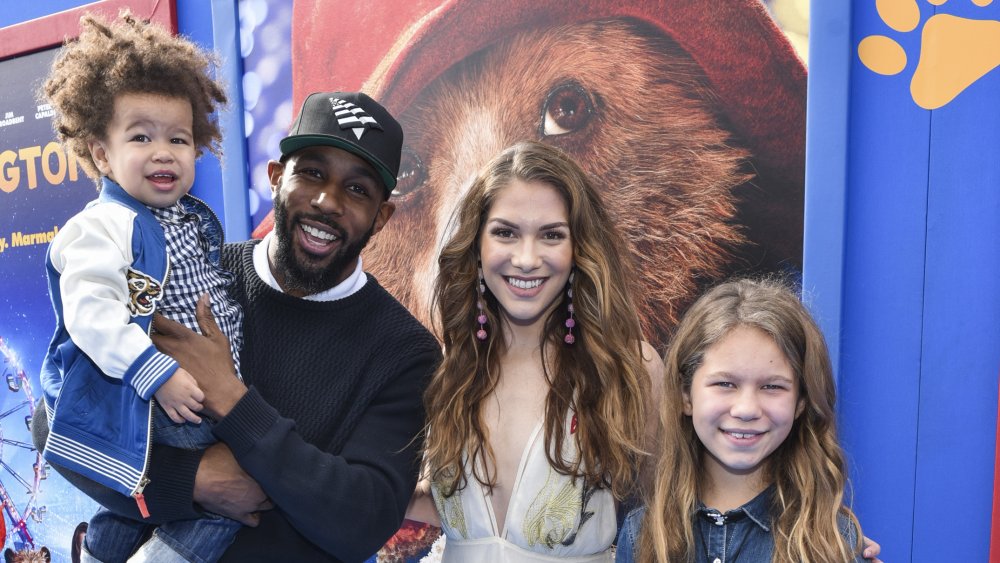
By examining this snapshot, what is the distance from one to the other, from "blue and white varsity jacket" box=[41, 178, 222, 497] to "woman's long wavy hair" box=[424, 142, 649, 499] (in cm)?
62

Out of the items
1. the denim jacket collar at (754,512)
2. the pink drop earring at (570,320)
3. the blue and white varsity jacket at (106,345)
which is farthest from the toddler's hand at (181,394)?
the denim jacket collar at (754,512)

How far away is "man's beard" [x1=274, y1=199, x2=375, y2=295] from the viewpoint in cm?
178

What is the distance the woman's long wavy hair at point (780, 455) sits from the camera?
156cm

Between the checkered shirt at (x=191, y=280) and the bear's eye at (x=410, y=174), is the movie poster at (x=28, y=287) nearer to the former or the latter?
the bear's eye at (x=410, y=174)

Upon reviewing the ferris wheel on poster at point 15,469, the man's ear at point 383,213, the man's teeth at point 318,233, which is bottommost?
the ferris wheel on poster at point 15,469

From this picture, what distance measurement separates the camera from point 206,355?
5.39 feet

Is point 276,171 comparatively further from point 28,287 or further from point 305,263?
point 28,287

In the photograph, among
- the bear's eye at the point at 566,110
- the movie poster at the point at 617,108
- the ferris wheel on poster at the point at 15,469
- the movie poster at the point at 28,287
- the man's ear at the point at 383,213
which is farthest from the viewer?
the ferris wheel on poster at the point at 15,469

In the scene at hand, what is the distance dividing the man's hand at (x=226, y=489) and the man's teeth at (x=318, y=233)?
1.66ft

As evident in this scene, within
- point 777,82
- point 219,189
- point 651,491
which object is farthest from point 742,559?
point 219,189

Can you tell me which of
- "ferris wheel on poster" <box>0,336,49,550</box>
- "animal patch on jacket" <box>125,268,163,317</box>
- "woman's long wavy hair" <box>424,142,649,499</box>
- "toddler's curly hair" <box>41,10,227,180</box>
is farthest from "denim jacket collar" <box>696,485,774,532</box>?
"ferris wheel on poster" <box>0,336,49,550</box>

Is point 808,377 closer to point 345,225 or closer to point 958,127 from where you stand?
point 958,127

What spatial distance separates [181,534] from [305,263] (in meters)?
0.64

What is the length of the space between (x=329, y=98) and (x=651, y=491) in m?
1.17
